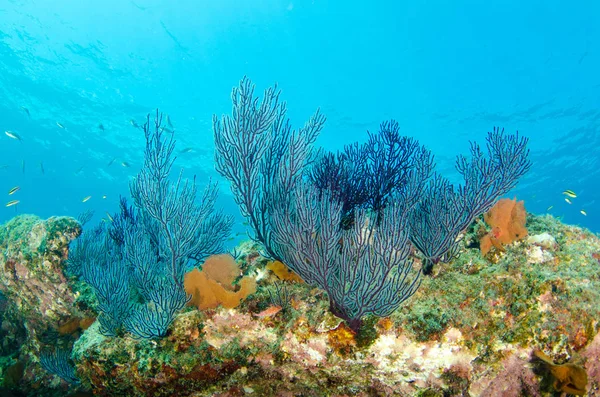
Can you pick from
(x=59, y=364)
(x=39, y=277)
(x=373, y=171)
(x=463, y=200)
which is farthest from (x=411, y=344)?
(x=39, y=277)

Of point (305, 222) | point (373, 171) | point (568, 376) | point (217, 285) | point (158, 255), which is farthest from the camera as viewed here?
point (158, 255)

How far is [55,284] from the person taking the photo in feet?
21.8

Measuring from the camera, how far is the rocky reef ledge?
3.22 meters

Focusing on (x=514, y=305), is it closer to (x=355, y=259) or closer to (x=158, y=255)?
(x=355, y=259)

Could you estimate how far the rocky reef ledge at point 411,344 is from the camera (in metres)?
3.22

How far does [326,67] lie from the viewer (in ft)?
114

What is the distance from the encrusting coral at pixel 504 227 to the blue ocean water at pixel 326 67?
95.6 ft

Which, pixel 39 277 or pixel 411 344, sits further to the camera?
pixel 39 277

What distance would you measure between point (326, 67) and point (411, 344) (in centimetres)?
3534

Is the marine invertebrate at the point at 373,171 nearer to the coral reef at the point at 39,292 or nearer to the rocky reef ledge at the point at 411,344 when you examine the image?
the rocky reef ledge at the point at 411,344

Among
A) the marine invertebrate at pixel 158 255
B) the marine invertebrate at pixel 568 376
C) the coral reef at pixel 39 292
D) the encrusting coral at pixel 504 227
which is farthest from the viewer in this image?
the coral reef at pixel 39 292

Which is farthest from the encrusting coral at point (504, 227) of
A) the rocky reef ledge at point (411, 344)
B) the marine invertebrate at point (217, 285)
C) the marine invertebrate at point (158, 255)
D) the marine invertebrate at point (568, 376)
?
the marine invertebrate at point (158, 255)

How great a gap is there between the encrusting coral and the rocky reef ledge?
151 mm

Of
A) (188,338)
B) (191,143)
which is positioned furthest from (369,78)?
(188,338)
